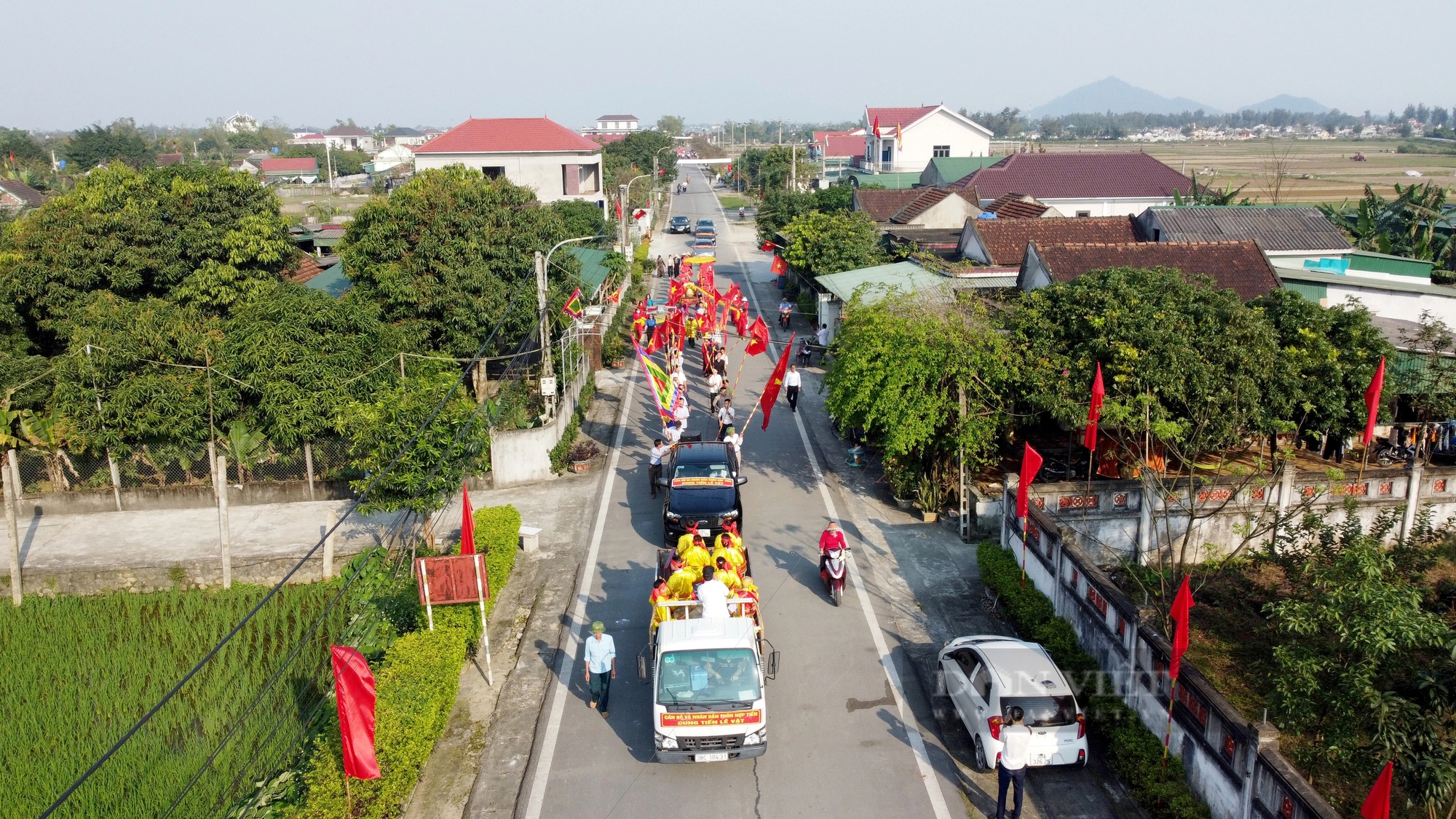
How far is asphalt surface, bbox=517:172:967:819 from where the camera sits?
10516 mm

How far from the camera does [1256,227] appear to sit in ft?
98.2

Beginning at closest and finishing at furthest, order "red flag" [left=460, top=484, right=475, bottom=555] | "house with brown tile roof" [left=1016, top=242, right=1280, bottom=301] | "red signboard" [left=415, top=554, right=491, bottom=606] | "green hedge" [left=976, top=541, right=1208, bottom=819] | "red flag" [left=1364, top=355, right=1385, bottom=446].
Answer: "green hedge" [left=976, top=541, right=1208, bottom=819] → "red signboard" [left=415, top=554, right=491, bottom=606] → "red flag" [left=460, top=484, right=475, bottom=555] → "red flag" [left=1364, top=355, right=1385, bottom=446] → "house with brown tile roof" [left=1016, top=242, right=1280, bottom=301]

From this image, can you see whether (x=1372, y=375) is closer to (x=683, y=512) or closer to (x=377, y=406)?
(x=683, y=512)

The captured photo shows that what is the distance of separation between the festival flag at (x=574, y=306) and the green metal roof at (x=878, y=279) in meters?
7.39

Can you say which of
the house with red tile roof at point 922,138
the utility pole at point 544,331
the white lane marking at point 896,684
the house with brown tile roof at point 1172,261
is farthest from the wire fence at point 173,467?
the house with red tile roof at point 922,138

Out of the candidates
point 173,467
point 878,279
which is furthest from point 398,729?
point 878,279

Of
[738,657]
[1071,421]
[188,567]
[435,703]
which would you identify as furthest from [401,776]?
[1071,421]

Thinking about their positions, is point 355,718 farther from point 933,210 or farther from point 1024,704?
point 933,210

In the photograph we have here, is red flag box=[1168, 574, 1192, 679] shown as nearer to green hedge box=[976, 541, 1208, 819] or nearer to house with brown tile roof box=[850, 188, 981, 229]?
green hedge box=[976, 541, 1208, 819]

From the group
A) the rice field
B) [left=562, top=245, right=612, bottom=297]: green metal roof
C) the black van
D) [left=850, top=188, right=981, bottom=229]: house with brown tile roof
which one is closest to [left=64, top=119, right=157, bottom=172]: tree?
[left=562, top=245, right=612, bottom=297]: green metal roof

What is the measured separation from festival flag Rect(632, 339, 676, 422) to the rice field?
7176 millimetres

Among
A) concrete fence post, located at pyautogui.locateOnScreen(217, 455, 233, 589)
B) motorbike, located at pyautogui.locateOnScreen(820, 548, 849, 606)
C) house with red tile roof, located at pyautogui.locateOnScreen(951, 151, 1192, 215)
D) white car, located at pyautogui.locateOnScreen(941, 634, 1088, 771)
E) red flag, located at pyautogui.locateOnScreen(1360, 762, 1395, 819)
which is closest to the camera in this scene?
red flag, located at pyautogui.locateOnScreen(1360, 762, 1395, 819)

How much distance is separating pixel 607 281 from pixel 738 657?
27881mm

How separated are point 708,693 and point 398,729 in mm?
3343
